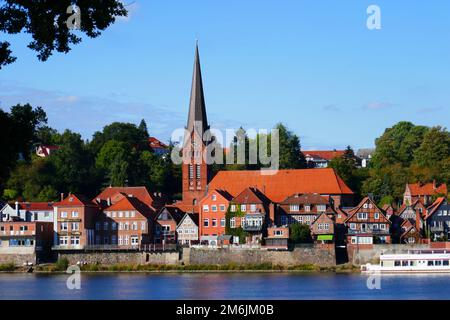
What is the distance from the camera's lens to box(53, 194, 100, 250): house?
71.4 m

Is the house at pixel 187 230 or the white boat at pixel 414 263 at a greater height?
the house at pixel 187 230

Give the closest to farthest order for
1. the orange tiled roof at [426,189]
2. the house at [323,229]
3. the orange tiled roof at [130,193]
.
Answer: the house at [323,229]
the orange tiled roof at [130,193]
the orange tiled roof at [426,189]

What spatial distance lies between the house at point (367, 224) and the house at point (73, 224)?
62.7 ft

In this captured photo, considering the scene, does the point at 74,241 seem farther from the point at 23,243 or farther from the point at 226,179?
the point at 226,179

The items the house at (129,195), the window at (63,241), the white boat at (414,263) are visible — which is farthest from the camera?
the house at (129,195)

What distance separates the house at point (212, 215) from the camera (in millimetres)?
71000

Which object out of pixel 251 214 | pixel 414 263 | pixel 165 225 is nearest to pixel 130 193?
pixel 165 225

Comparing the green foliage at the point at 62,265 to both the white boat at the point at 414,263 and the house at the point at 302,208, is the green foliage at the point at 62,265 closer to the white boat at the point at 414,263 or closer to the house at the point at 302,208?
the house at the point at 302,208

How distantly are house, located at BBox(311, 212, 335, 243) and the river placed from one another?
19.4 feet

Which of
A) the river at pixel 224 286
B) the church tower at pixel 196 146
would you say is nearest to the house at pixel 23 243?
the river at pixel 224 286

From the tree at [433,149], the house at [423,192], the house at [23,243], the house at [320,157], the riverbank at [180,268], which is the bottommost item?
the riverbank at [180,268]

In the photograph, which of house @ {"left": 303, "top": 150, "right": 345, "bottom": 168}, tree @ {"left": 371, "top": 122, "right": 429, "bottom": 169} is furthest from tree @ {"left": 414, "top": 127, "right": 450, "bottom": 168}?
house @ {"left": 303, "top": 150, "right": 345, "bottom": 168}

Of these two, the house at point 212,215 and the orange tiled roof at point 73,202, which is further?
the orange tiled roof at point 73,202

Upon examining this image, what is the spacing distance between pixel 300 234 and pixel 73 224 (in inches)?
669
